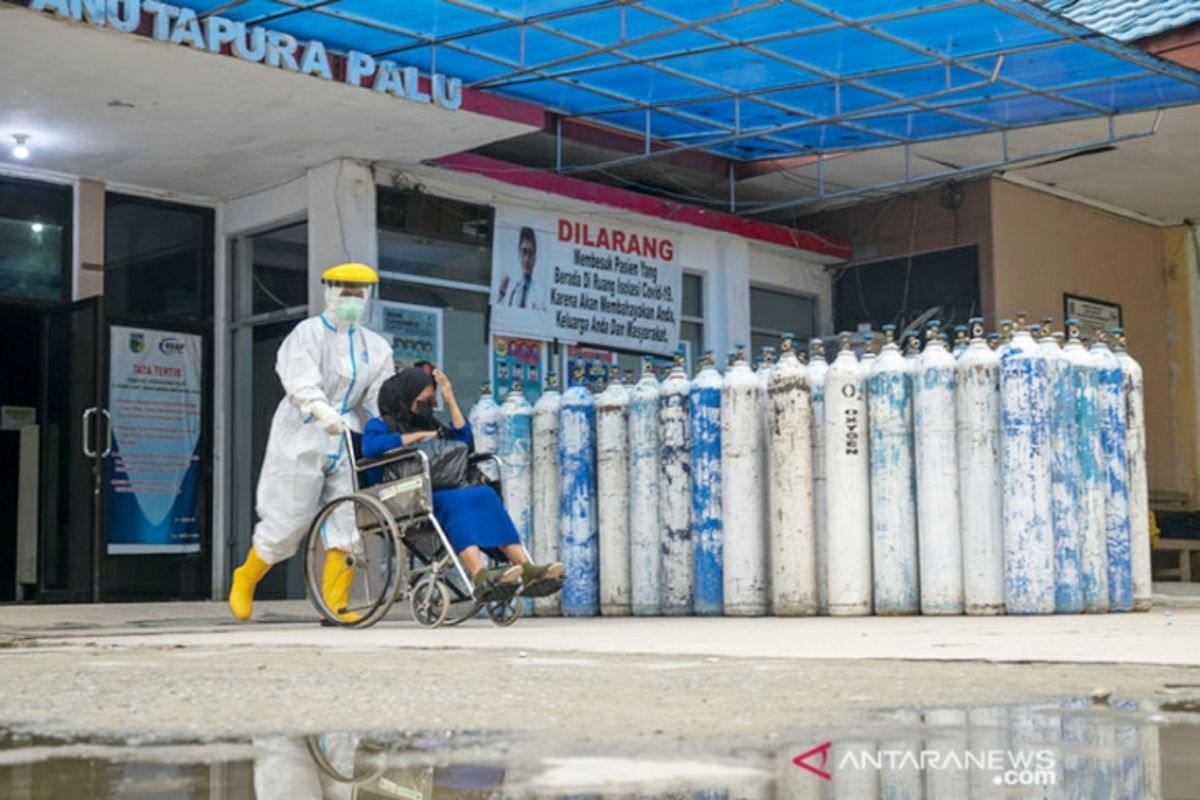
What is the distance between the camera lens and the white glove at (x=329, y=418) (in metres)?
8.60

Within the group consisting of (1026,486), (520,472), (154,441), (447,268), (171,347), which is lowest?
(1026,486)

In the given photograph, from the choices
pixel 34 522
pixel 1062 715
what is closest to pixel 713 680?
pixel 1062 715

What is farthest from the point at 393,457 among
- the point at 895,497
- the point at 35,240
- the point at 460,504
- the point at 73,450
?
the point at 35,240

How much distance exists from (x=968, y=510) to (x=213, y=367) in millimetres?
7582

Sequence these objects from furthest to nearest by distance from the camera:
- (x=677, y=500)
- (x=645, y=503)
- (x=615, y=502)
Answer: (x=615, y=502)
(x=645, y=503)
(x=677, y=500)

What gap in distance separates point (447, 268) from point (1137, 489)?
664cm

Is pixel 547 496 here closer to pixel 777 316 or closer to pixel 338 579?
pixel 338 579

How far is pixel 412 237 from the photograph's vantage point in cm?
1341

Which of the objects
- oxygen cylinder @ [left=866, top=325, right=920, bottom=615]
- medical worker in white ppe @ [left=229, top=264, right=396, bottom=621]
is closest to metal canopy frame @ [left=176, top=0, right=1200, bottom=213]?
medical worker in white ppe @ [left=229, top=264, right=396, bottom=621]

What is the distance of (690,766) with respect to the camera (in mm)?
2875

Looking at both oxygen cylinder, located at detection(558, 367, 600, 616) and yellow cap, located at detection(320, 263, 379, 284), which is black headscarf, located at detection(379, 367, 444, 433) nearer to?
yellow cap, located at detection(320, 263, 379, 284)

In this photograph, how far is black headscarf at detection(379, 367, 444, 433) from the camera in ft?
28.1

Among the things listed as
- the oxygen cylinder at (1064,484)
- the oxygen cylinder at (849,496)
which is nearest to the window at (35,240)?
the oxygen cylinder at (849,496)

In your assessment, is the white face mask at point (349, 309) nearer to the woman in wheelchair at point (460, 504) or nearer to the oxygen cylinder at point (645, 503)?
the woman in wheelchair at point (460, 504)
